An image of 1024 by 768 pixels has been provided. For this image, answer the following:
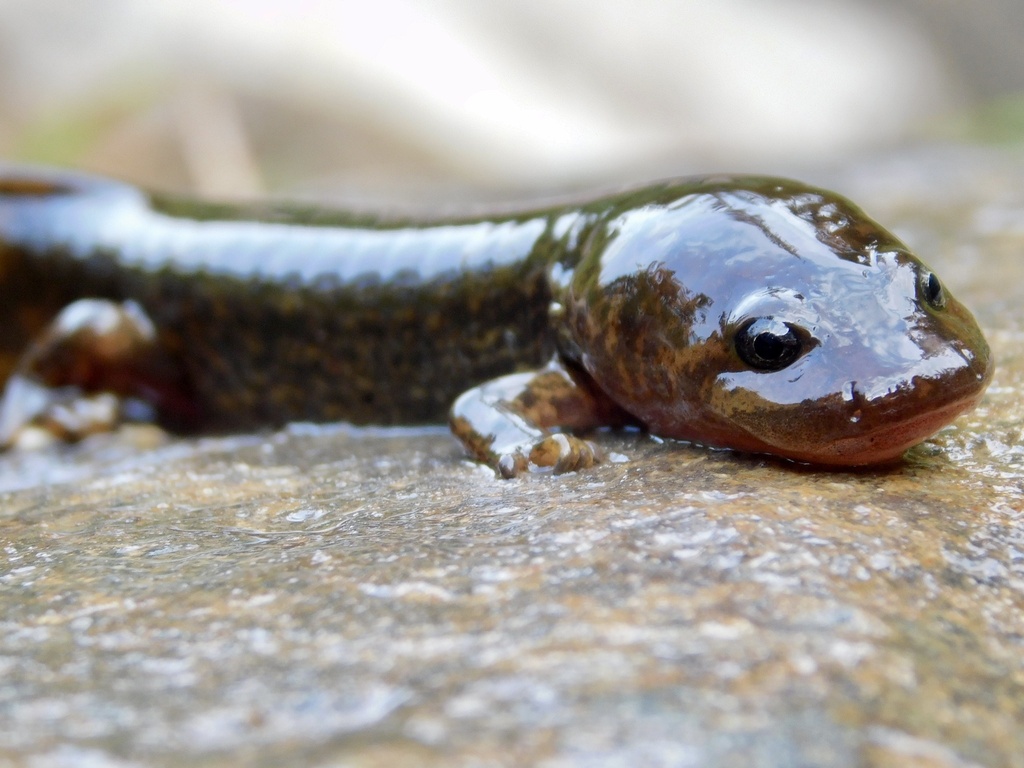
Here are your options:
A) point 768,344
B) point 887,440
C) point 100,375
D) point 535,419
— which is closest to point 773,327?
point 768,344

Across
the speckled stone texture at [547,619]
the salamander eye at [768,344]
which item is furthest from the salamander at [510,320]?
the speckled stone texture at [547,619]

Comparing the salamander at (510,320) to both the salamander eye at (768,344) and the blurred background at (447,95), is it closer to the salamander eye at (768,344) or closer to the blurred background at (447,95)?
the salamander eye at (768,344)

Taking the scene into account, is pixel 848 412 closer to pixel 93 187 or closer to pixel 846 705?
pixel 846 705

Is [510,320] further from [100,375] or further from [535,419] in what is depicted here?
[100,375]

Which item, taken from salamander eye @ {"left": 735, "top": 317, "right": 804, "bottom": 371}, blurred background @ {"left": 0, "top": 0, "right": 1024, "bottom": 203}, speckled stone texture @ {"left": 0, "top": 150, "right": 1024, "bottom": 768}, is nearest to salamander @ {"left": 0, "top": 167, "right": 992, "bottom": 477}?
salamander eye @ {"left": 735, "top": 317, "right": 804, "bottom": 371}

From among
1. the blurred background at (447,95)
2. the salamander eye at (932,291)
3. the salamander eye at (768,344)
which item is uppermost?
the blurred background at (447,95)

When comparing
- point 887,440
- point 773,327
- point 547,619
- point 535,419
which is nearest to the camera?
point 547,619

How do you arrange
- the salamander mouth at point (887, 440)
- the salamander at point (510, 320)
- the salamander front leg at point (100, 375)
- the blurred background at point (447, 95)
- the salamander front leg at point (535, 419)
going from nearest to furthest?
the salamander mouth at point (887, 440)
the salamander at point (510, 320)
the salamander front leg at point (535, 419)
the salamander front leg at point (100, 375)
the blurred background at point (447, 95)
